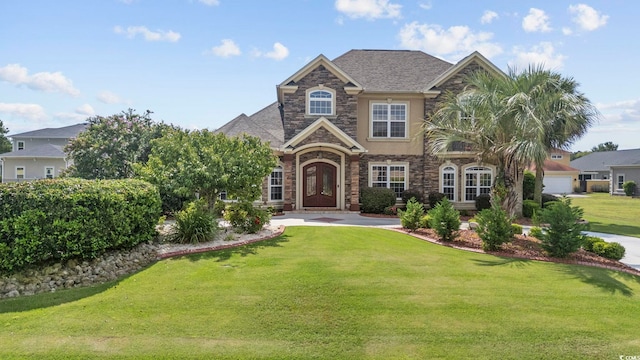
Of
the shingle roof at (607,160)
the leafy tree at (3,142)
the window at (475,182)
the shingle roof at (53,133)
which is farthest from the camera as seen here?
the leafy tree at (3,142)

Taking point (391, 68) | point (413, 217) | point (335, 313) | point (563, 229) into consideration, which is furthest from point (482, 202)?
point (335, 313)

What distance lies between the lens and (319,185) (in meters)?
19.5

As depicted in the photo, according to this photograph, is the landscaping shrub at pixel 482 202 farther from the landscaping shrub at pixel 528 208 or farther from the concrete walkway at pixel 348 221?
the concrete walkway at pixel 348 221

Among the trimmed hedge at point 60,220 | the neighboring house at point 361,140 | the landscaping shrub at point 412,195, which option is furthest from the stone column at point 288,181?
the trimmed hedge at point 60,220

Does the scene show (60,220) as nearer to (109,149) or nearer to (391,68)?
(109,149)

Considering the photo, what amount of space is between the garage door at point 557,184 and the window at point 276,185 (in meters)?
39.7

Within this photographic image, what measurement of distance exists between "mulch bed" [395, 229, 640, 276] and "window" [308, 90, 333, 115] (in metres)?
9.44

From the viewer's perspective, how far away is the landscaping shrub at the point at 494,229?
33.7ft

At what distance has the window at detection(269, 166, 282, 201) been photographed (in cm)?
1909

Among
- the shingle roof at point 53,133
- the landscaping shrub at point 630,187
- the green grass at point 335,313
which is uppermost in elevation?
the shingle roof at point 53,133

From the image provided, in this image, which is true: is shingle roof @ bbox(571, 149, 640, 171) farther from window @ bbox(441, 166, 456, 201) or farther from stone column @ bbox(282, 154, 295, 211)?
stone column @ bbox(282, 154, 295, 211)

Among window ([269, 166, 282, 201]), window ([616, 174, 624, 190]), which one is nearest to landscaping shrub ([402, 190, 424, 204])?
window ([269, 166, 282, 201])

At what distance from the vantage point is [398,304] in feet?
20.7

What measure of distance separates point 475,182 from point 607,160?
4341 centimetres
